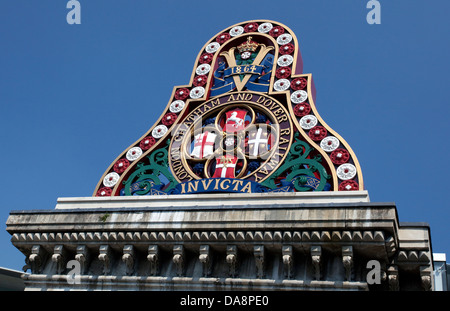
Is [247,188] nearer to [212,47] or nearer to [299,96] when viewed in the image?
[299,96]

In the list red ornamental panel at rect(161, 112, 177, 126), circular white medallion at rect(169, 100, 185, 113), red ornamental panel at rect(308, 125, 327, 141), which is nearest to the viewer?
red ornamental panel at rect(308, 125, 327, 141)

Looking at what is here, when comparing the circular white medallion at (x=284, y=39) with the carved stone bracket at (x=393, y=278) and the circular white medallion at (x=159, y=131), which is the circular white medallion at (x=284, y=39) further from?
the carved stone bracket at (x=393, y=278)

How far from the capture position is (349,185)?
17.0 meters

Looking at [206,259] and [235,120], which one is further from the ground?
[235,120]

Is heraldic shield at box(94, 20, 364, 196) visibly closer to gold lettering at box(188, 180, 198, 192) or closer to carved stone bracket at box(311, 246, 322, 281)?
gold lettering at box(188, 180, 198, 192)

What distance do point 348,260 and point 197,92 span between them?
9.40 metres

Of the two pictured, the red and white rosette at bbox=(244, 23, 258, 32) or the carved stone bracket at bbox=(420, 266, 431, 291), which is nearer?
the carved stone bracket at bbox=(420, 266, 431, 291)

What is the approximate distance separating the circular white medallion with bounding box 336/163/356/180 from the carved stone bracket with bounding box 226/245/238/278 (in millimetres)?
3918

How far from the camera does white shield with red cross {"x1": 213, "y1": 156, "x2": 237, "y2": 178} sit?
62.0 ft

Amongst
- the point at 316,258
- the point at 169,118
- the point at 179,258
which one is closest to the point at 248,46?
the point at 169,118

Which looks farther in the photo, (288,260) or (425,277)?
(288,260)

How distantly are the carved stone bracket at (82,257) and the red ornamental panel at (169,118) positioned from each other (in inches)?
227

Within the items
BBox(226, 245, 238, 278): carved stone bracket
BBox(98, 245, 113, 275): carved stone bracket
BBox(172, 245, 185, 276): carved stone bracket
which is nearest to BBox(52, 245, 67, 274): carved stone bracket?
BBox(98, 245, 113, 275): carved stone bracket
